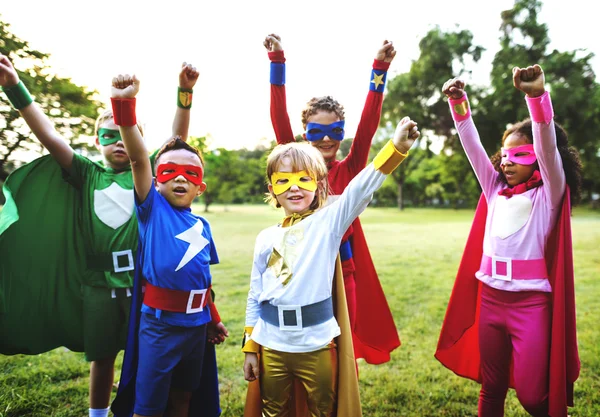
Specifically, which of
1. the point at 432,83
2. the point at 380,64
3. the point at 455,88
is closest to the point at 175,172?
the point at 380,64

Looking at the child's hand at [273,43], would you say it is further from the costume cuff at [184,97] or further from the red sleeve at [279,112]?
the costume cuff at [184,97]

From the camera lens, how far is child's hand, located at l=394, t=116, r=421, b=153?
203cm

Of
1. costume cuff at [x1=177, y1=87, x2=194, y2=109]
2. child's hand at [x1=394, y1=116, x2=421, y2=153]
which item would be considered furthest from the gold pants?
costume cuff at [x1=177, y1=87, x2=194, y2=109]

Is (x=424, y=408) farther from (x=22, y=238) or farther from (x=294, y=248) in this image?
(x=22, y=238)

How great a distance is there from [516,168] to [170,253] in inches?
96.1

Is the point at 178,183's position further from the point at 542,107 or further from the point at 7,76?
the point at 542,107

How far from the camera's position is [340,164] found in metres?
3.05

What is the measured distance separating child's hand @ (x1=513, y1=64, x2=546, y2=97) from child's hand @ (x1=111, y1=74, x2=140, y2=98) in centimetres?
228

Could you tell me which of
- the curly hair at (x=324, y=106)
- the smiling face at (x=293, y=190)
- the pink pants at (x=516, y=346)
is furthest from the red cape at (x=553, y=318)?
the smiling face at (x=293, y=190)

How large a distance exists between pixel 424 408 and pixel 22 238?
3.60 meters

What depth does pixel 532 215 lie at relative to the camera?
9.11ft

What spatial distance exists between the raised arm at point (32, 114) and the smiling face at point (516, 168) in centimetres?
318

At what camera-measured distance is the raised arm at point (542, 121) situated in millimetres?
2494

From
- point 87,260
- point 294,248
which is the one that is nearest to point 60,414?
point 87,260
